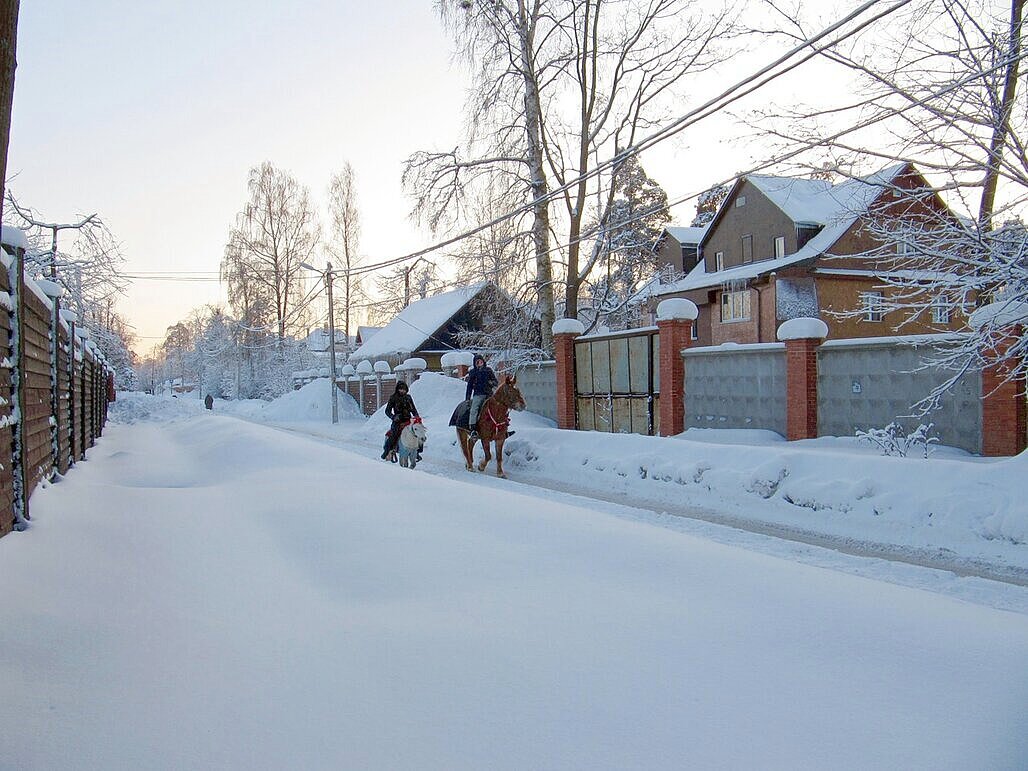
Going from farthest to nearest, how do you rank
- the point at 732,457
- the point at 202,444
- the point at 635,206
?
the point at 635,206 → the point at 202,444 → the point at 732,457

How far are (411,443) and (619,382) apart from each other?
6.75 metres

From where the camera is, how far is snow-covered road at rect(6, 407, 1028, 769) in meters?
2.78

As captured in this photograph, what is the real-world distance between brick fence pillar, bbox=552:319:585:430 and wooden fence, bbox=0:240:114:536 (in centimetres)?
1293

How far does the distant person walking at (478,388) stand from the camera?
14.8 metres

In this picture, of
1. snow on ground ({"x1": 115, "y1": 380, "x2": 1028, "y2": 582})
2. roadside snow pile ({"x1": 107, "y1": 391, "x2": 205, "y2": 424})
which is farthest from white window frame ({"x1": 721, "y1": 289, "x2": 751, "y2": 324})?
roadside snow pile ({"x1": 107, "y1": 391, "x2": 205, "y2": 424})

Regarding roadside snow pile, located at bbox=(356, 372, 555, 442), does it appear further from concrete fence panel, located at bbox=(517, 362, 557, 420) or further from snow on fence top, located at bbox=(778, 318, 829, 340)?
snow on fence top, located at bbox=(778, 318, 829, 340)

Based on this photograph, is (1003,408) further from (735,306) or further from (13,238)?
(735,306)

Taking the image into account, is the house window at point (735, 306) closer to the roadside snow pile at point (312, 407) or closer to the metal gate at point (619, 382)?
the metal gate at point (619, 382)

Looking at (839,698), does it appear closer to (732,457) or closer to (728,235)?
(732,457)

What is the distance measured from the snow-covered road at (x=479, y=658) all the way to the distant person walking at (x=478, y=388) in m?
9.10

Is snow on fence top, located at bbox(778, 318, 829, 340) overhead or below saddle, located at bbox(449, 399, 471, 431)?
overhead

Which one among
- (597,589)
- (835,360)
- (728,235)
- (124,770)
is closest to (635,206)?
(728,235)

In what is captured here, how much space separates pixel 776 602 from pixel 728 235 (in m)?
33.9

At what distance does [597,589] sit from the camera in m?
4.40
